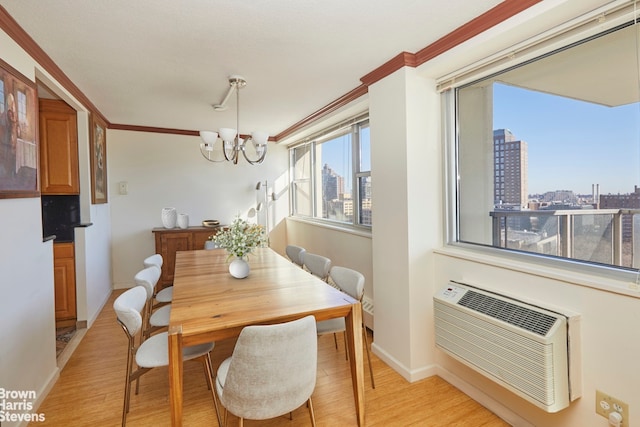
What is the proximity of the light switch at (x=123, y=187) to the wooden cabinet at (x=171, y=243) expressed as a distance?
0.69m

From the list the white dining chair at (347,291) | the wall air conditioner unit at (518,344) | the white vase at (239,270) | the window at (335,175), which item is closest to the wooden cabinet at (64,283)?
the white vase at (239,270)

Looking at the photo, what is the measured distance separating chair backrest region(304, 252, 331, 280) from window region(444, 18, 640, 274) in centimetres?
107

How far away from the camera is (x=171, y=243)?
14.4ft

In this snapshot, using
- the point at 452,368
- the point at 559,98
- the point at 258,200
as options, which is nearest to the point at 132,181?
the point at 258,200

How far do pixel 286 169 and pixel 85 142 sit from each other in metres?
2.88

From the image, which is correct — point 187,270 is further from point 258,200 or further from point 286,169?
point 286,169

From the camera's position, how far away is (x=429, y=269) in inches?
93.7

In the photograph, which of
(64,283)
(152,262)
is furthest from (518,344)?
(64,283)

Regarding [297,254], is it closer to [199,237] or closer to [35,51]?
[199,237]

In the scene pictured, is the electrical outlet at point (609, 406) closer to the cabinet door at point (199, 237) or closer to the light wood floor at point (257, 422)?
the light wood floor at point (257, 422)

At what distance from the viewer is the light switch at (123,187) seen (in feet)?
14.7

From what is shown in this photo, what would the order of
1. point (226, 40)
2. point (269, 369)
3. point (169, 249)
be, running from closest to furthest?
point (269, 369) → point (226, 40) → point (169, 249)

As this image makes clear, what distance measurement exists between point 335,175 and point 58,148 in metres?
2.98

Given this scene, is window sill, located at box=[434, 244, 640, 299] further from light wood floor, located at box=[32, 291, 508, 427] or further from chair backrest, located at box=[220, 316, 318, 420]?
chair backrest, located at box=[220, 316, 318, 420]
